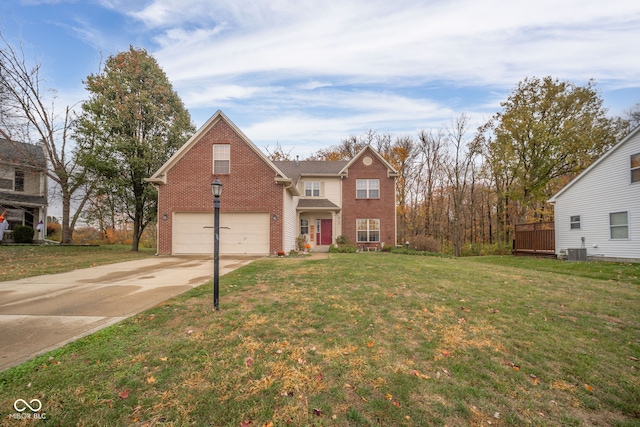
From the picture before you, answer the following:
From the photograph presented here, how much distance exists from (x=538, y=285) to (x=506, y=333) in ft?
15.5

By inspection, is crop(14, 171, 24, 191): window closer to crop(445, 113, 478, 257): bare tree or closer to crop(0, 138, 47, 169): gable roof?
crop(0, 138, 47, 169): gable roof

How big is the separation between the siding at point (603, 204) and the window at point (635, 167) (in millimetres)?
153

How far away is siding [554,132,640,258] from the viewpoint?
13.3 m

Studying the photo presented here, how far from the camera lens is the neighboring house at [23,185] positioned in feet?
62.4

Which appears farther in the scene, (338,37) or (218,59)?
(218,59)

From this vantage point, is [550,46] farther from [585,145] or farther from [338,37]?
[585,145]

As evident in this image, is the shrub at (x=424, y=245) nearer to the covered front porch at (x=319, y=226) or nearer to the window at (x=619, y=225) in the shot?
the covered front porch at (x=319, y=226)

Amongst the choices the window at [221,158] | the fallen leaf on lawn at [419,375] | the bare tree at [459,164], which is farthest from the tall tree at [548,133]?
the fallen leaf on lawn at [419,375]

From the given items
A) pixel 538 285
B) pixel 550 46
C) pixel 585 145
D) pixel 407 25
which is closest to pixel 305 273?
pixel 538 285

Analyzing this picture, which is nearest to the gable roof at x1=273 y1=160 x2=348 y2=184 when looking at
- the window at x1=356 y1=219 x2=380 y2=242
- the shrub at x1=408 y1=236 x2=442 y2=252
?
the window at x1=356 y1=219 x2=380 y2=242

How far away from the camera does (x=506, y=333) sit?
14.4 ft

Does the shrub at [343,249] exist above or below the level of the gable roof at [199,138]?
below

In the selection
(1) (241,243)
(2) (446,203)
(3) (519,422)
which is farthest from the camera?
(2) (446,203)
